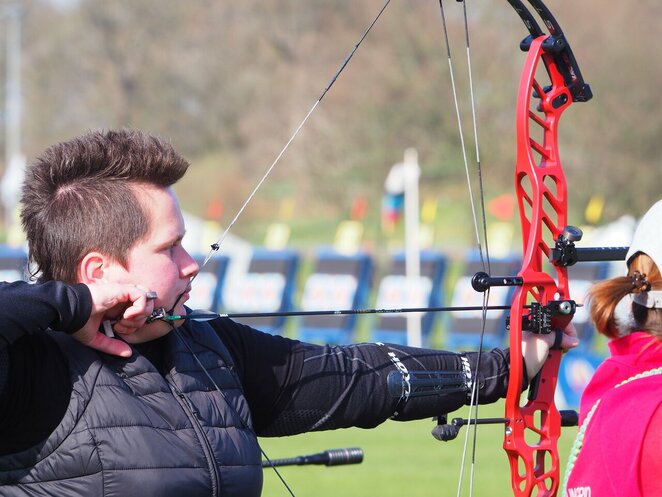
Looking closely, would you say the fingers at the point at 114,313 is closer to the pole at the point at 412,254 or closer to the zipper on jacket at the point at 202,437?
the zipper on jacket at the point at 202,437

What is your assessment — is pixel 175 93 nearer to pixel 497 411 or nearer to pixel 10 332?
pixel 497 411

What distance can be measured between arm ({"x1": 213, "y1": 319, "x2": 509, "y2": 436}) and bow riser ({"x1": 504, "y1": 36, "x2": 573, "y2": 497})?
3.3 inches

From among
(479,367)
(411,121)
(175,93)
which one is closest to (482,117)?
(411,121)

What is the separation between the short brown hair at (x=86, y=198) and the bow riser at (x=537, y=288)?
0.83 meters

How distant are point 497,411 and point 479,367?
638cm

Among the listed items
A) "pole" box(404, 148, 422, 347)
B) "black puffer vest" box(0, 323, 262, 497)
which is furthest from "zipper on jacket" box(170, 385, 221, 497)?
"pole" box(404, 148, 422, 347)

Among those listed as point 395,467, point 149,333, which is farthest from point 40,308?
point 395,467

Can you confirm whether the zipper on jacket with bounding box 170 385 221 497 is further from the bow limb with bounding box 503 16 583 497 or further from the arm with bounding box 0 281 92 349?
the bow limb with bounding box 503 16 583 497

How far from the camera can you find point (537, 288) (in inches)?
96.3

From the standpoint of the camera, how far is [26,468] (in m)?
1.80

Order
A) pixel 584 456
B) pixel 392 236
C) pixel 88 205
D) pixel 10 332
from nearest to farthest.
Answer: pixel 10 332
pixel 88 205
pixel 584 456
pixel 392 236

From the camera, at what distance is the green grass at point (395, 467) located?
6039 mm

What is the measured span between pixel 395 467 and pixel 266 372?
472cm

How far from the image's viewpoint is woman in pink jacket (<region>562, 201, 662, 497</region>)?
203 cm
